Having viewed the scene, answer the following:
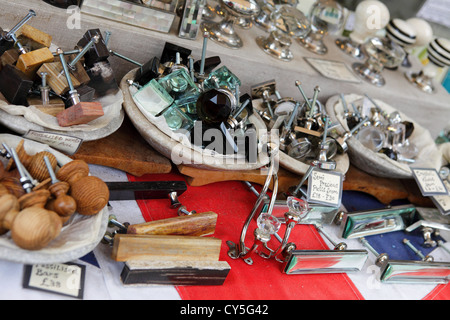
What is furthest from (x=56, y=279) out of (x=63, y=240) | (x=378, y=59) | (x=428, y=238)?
(x=378, y=59)

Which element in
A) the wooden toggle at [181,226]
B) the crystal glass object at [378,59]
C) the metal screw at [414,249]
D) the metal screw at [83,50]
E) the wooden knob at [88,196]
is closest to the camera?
the wooden knob at [88,196]

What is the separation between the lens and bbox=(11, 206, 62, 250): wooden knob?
705mm

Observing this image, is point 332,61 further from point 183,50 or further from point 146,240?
point 146,240

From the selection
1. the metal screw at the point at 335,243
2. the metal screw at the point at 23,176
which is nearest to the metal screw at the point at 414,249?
the metal screw at the point at 335,243

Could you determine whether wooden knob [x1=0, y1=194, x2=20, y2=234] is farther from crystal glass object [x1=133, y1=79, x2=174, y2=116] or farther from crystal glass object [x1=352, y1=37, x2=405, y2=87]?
crystal glass object [x1=352, y1=37, x2=405, y2=87]

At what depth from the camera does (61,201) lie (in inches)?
30.9

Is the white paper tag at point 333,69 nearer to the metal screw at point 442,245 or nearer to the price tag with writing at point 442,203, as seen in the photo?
the price tag with writing at point 442,203

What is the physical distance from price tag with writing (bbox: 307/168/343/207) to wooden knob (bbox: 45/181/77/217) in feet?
1.97

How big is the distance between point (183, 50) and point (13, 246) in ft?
2.47

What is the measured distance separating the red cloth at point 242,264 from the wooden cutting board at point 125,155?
5cm

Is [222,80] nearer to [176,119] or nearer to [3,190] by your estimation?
[176,119]

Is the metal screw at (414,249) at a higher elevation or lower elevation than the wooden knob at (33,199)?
lower

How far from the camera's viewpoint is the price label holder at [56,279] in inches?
31.4

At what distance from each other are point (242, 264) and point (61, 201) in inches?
18.0
